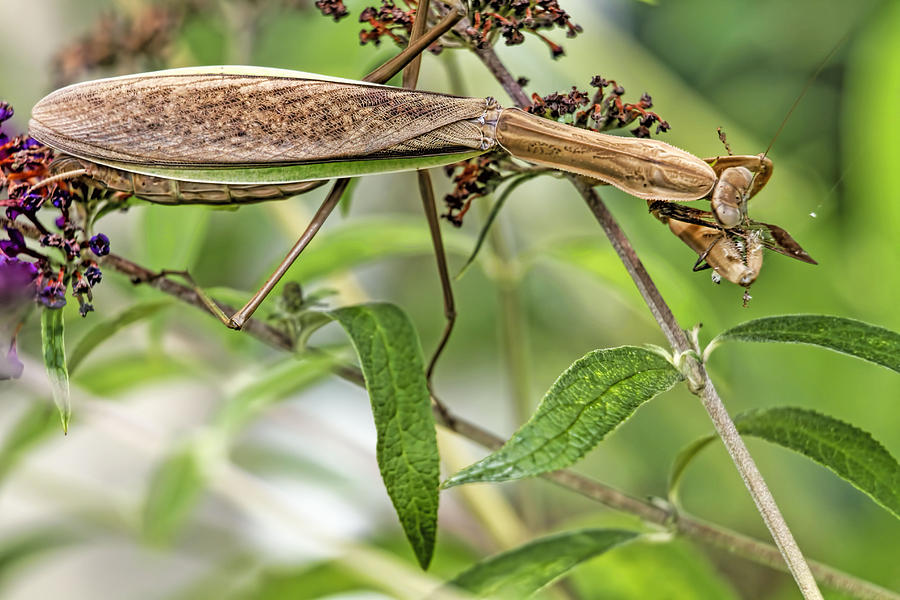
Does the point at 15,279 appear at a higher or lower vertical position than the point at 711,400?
lower

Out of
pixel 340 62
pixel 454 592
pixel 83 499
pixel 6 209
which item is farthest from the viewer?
pixel 83 499

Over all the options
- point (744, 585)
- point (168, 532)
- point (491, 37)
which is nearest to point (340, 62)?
point (491, 37)

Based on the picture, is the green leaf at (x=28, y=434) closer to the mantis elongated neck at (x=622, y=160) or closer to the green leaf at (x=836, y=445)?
the mantis elongated neck at (x=622, y=160)

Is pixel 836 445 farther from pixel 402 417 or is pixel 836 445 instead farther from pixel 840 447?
pixel 402 417

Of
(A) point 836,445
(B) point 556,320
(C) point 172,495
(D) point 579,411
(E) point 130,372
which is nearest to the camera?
(D) point 579,411

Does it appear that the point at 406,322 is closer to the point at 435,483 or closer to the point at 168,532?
the point at 435,483

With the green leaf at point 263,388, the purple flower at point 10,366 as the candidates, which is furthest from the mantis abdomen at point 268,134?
the green leaf at point 263,388

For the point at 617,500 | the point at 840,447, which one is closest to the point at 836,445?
the point at 840,447

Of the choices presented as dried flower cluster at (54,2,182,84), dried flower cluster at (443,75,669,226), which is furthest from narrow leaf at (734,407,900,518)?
dried flower cluster at (54,2,182,84)
